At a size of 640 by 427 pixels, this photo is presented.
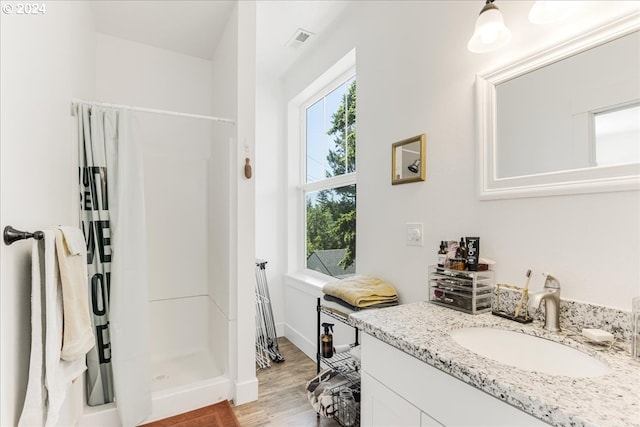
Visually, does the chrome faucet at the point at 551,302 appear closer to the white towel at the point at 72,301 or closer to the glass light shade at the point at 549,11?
the glass light shade at the point at 549,11

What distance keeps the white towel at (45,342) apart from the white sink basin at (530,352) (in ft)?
4.29

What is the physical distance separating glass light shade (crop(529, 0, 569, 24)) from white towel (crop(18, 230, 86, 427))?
1804 millimetres

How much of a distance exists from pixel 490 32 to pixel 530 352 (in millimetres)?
1184

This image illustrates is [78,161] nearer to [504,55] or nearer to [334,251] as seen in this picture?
[334,251]

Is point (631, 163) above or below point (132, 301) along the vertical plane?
above

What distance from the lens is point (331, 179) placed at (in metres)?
2.80

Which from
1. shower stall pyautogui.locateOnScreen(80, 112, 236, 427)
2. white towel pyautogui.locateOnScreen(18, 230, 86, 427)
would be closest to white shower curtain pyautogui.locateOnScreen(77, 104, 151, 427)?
shower stall pyautogui.locateOnScreen(80, 112, 236, 427)

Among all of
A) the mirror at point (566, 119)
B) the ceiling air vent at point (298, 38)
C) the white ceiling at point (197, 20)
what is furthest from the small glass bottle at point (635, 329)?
the ceiling air vent at point (298, 38)

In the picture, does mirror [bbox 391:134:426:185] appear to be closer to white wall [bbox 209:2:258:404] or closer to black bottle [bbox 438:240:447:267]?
black bottle [bbox 438:240:447:267]

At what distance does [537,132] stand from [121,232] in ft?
6.95

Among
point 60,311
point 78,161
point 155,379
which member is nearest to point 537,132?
point 60,311

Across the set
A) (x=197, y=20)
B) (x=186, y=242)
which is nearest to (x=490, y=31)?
(x=197, y=20)

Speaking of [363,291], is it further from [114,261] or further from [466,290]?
[114,261]

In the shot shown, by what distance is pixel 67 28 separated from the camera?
59.9 inches
